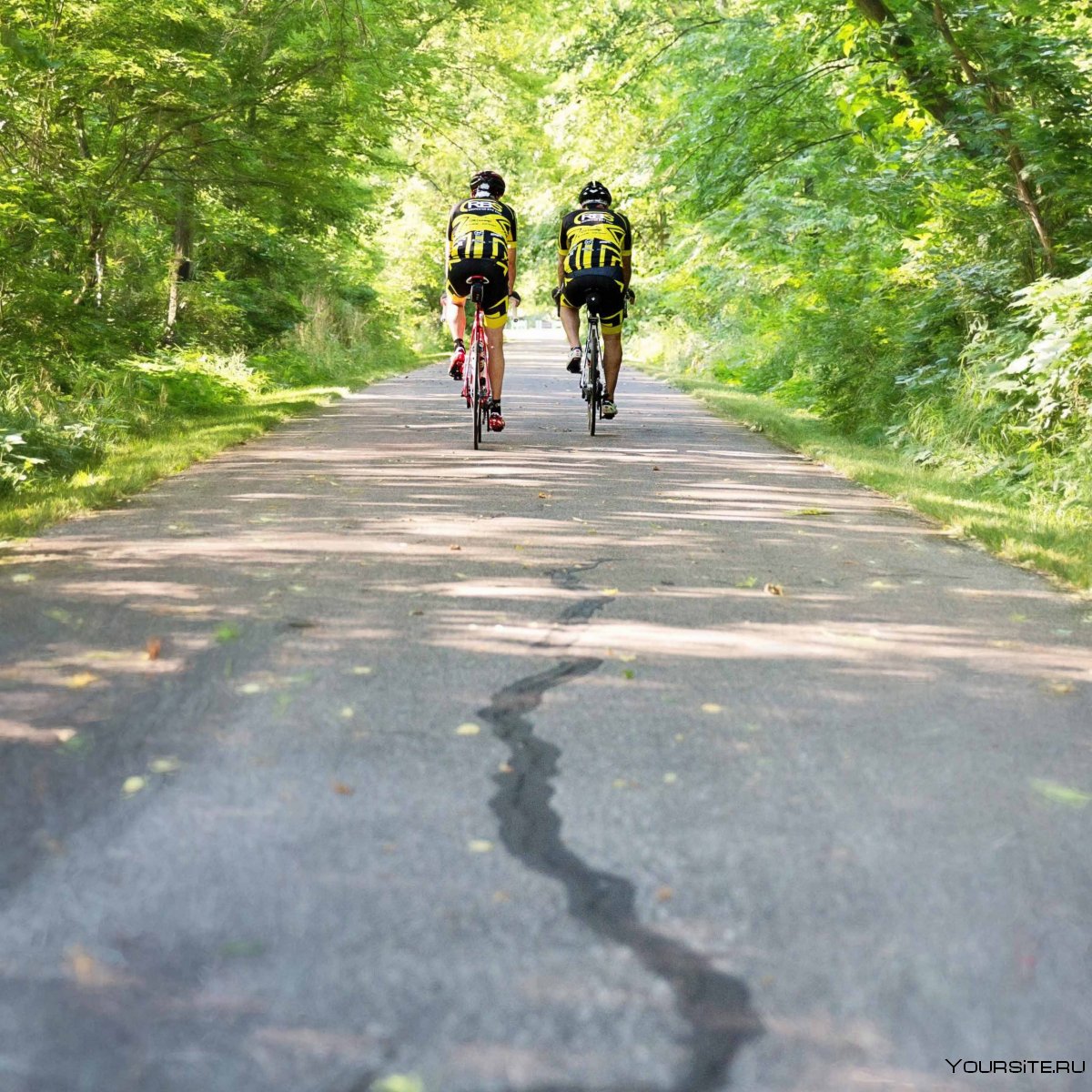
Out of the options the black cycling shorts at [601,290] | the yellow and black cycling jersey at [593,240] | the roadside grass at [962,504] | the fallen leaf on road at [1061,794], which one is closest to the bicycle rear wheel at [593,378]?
the black cycling shorts at [601,290]

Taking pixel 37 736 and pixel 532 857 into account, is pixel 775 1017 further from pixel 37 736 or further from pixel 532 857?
pixel 37 736

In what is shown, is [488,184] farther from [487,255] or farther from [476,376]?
[476,376]

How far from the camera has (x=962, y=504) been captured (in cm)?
944

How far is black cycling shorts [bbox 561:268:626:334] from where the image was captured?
12812 mm

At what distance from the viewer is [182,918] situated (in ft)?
9.82

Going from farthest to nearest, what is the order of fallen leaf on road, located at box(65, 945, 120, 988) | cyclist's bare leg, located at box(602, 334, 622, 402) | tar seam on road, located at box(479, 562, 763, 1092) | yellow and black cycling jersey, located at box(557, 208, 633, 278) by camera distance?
cyclist's bare leg, located at box(602, 334, 622, 402) → yellow and black cycling jersey, located at box(557, 208, 633, 278) → fallen leaf on road, located at box(65, 945, 120, 988) → tar seam on road, located at box(479, 562, 763, 1092)

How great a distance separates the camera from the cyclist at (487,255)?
11.8 metres

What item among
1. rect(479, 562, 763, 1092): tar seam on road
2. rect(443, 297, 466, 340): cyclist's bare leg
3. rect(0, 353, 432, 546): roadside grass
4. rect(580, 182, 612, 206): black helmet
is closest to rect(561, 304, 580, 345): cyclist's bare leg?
rect(580, 182, 612, 206): black helmet

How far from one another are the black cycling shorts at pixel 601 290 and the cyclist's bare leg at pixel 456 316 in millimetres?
1059

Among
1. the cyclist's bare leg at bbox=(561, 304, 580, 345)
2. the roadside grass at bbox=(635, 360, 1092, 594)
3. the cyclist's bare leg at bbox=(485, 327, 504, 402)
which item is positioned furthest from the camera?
the cyclist's bare leg at bbox=(561, 304, 580, 345)

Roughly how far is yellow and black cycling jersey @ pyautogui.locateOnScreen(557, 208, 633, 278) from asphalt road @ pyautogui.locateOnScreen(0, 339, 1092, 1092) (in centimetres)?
594

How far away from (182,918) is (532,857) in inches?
31.8

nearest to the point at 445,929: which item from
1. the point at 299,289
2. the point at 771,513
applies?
the point at 771,513

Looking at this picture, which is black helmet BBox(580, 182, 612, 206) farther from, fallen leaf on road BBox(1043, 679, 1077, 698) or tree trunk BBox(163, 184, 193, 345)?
fallen leaf on road BBox(1043, 679, 1077, 698)
